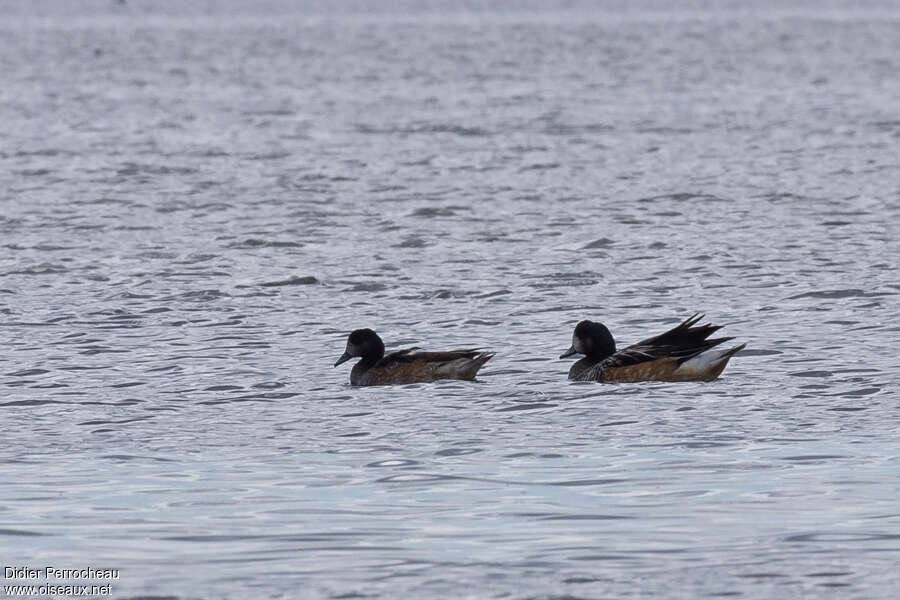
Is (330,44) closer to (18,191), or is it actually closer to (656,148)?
(656,148)

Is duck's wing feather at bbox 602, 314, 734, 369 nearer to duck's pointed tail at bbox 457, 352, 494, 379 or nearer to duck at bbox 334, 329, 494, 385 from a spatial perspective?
duck's pointed tail at bbox 457, 352, 494, 379

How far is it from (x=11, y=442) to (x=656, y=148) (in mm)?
25007

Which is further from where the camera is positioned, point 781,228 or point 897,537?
point 781,228

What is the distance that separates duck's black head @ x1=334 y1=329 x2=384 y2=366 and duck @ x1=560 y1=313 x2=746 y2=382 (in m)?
1.66

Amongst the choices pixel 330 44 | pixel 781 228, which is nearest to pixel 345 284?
pixel 781 228

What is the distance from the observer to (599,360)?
15.9 metres

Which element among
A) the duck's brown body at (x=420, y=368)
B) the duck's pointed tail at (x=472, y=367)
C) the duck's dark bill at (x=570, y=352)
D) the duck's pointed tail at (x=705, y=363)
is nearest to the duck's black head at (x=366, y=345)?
the duck's brown body at (x=420, y=368)

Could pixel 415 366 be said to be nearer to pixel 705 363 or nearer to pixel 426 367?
pixel 426 367

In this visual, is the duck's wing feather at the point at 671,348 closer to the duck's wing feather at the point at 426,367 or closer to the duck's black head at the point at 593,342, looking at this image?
the duck's black head at the point at 593,342

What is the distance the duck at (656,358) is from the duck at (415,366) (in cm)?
84

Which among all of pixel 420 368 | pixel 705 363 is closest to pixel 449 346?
pixel 420 368

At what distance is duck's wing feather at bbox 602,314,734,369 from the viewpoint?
15.7m

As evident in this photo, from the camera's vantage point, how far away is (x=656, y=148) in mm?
36906

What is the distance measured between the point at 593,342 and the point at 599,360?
0.58 feet
